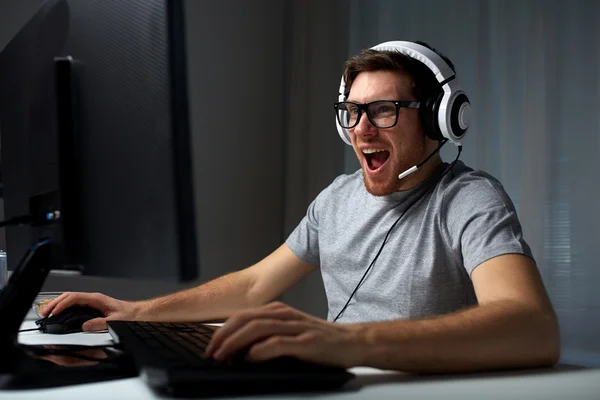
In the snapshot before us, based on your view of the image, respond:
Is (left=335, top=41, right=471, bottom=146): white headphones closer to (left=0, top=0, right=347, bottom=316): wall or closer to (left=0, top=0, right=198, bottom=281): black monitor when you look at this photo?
(left=0, top=0, right=198, bottom=281): black monitor

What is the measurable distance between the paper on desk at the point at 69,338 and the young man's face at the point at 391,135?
2.12 ft

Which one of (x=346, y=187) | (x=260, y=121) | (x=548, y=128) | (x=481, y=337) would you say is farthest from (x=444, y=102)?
(x=260, y=121)

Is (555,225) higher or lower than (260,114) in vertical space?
lower

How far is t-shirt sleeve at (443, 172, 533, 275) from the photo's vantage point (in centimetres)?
103

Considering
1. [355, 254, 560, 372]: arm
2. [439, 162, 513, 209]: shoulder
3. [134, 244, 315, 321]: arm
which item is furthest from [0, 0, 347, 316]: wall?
[355, 254, 560, 372]: arm

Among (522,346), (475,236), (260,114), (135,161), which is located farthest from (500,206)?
(260,114)

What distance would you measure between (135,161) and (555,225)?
6.83 ft

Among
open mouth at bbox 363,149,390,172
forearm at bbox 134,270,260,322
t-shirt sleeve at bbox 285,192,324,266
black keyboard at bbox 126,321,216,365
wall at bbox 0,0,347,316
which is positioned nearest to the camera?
black keyboard at bbox 126,321,216,365

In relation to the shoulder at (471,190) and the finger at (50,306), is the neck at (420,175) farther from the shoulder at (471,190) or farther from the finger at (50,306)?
the finger at (50,306)

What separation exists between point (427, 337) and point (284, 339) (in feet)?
0.61

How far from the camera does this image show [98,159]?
27.6 inches

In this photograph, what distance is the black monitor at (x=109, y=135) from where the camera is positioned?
61 cm

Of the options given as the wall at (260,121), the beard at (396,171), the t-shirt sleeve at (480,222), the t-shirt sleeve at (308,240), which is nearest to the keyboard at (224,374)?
the t-shirt sleeve at (480,222)

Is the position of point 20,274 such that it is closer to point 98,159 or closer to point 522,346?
point 98,159
